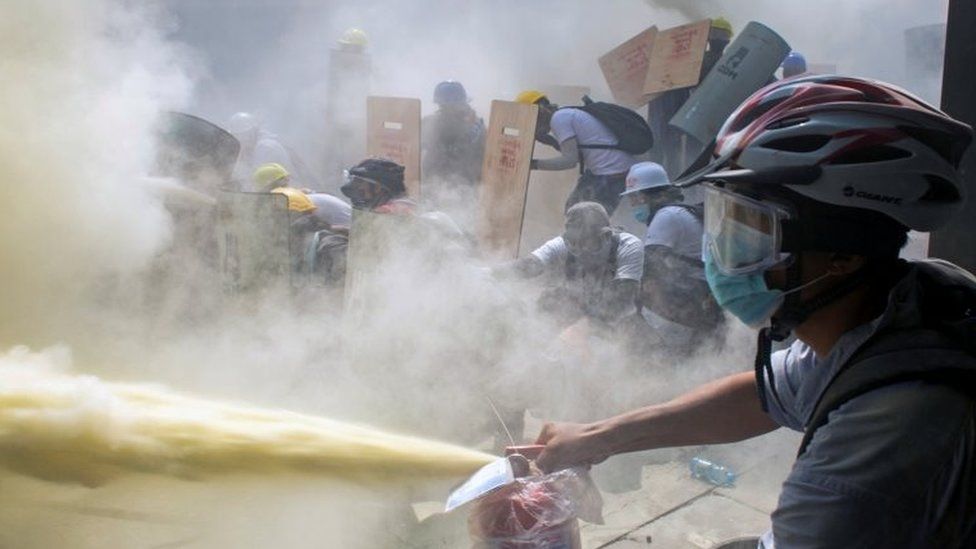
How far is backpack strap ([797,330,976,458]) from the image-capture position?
105 cm

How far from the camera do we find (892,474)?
40.9 inches

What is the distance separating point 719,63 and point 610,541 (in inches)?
159

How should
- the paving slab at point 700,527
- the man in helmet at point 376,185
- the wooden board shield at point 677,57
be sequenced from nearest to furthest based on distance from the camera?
the paving slab at point 700,527
the man in helmet at point 376,185
the wooden board shield at point 677,57

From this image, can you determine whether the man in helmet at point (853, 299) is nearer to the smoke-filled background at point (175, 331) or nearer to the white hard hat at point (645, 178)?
the smoke-filled background at point (175, 331)

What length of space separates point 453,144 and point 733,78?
9.06 ft

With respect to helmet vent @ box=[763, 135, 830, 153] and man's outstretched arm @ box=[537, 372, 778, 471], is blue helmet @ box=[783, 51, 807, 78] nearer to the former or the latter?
man's outstretched arm @ box=[537, 372, 778, 471]

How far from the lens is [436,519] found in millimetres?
3463

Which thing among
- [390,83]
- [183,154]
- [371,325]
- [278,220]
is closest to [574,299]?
[371,325]

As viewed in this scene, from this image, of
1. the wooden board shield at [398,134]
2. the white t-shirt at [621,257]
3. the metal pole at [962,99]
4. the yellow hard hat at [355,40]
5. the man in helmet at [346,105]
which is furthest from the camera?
the yellow hard hat at [355,40]

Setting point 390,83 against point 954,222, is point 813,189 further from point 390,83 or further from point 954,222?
point 390,83

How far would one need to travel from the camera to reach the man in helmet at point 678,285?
4.32m

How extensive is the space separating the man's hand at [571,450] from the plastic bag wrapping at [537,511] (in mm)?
57

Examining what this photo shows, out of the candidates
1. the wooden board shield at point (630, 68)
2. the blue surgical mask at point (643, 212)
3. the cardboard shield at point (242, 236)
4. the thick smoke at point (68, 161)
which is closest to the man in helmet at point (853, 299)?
the thick smoke at point (68, 161)

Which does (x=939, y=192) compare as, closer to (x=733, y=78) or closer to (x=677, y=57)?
(x=733, y=78)
